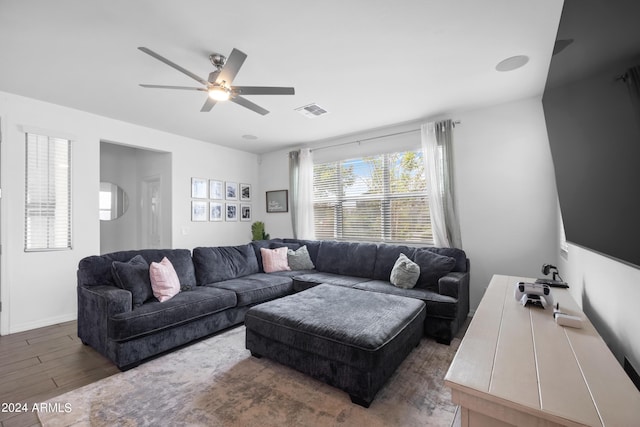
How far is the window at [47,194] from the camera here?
10.6 ft

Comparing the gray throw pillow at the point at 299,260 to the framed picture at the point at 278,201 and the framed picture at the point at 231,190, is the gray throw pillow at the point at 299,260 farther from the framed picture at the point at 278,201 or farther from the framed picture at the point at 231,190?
the framed picture at the point at 231,190

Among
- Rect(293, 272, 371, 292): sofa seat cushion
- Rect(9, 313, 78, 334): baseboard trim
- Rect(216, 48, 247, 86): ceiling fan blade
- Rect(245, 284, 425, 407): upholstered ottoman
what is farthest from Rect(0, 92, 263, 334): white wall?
Rect(245, 284, 425, 407): upholstered ottoman

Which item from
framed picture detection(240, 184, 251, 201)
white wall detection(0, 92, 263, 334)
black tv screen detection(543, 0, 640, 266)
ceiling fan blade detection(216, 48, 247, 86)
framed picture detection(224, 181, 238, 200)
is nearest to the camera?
black tv screen detection(543, 0, 640, 266)

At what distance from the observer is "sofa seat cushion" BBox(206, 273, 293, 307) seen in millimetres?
3182

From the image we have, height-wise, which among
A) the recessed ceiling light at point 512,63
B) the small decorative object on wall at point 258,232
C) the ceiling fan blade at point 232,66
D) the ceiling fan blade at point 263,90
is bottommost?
the small decorative object on wall at point 258,232

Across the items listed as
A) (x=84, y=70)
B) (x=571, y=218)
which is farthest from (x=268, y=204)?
(x=571, y=218)

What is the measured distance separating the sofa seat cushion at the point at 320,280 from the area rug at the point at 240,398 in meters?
1.29

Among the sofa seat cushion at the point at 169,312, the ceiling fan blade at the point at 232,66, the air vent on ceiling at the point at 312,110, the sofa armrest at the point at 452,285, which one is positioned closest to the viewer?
the ceiling fan blade at the point at 232,66

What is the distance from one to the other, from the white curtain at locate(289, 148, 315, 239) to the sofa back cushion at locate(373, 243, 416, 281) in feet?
5.31

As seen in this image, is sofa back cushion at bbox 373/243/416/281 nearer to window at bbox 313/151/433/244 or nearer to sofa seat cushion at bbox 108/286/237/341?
window at bbox 313/151/433/244

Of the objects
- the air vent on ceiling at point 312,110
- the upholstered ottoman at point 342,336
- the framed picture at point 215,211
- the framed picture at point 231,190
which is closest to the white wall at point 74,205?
the framed picture at point 215,211

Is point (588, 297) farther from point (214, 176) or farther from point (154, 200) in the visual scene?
point (154, 200)

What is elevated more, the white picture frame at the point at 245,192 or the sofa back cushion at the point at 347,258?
the white picture frame at the point at 245,192

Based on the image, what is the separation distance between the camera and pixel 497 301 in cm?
191
